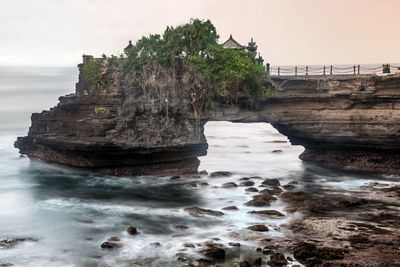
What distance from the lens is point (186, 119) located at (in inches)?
1423

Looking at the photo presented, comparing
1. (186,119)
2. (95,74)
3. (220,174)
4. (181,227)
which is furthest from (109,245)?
(95,74)

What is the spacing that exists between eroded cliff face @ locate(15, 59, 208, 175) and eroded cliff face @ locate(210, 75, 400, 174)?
2.70 meters

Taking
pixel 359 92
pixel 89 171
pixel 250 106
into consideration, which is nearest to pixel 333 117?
pixel 359 92

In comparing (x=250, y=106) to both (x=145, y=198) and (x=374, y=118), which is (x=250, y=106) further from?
(x=145, y=198)

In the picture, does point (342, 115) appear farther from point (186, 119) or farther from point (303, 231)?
point (303, 231)

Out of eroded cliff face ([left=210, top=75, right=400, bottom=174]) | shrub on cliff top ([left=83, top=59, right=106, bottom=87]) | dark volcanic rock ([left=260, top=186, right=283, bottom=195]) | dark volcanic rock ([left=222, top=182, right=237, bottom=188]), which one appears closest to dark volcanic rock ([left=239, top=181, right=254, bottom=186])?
dark volcanic rock ([left=222, top=182, right=237, bottom=188])

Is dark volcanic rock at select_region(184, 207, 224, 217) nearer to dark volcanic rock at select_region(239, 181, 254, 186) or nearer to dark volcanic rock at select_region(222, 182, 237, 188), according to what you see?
dark volcanic rock at select_region(222, 182, 237, 188)

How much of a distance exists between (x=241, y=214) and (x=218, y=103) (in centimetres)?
1233

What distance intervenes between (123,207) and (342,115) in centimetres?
1673

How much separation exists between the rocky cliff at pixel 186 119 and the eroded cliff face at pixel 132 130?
0.07 meters

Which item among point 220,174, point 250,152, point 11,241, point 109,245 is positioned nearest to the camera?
point 109,245

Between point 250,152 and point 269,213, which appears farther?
point 250,152

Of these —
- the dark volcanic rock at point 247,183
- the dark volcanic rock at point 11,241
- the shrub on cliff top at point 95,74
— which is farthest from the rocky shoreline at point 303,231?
the shrub on cliff top at point 95,74

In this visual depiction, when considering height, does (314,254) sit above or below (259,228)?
Result: below
